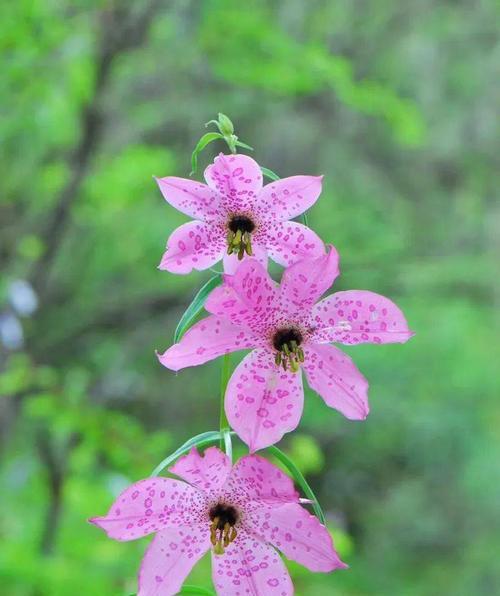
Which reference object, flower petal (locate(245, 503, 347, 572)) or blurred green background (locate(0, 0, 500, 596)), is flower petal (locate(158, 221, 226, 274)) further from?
blurred green background (locate(0, 0, 500, 596))

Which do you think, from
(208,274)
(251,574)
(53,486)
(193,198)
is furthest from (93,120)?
(251,574)

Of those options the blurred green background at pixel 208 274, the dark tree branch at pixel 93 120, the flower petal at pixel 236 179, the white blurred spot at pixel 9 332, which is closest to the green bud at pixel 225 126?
the flower petal at pixel 236 179

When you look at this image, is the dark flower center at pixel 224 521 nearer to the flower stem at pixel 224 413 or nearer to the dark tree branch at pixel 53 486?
the flower stem at pixel 224 413

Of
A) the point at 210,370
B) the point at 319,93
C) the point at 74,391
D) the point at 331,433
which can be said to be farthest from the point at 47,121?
the point at 331,433

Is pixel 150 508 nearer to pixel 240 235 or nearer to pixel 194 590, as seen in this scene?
pixel 194 590

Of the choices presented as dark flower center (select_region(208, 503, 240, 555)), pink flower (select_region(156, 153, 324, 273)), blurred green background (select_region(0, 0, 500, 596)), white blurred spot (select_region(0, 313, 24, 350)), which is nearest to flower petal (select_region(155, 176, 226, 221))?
pink flower (select_region(156, 153, 324, 273))

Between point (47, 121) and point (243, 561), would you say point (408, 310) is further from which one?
point (243, 561)
